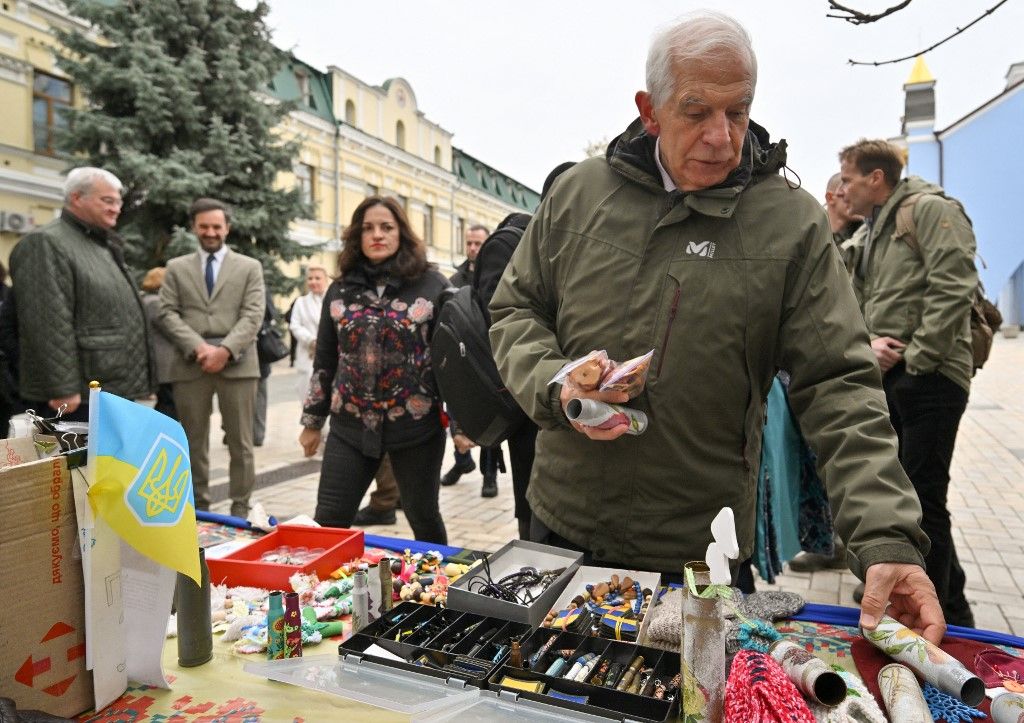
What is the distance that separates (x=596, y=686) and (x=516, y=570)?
1.99 feet

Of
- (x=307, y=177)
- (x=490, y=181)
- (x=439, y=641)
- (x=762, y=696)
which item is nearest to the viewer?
(x=762, y=696)

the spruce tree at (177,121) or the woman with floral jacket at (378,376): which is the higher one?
the spruce tree at (177,121)

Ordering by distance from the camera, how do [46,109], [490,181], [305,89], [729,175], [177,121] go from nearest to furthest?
[729,175] → [177,121] → [46,109] → [305,89] → [490,181]

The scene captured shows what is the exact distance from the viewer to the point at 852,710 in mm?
1107

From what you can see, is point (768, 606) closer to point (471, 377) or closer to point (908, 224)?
point (471, 377)

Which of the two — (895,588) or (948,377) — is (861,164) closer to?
(948,377)

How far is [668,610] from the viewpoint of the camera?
137cm

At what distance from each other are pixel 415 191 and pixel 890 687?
28514mm

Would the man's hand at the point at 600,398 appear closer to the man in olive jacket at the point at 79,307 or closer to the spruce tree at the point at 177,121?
the man in olive jacket at the point at 79,307

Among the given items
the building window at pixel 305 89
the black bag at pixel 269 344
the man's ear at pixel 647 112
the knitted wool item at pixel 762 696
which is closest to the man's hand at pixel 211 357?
the black bag at pixel 269 344

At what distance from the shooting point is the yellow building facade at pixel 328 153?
13.5m

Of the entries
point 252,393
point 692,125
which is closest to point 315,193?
point 252,393

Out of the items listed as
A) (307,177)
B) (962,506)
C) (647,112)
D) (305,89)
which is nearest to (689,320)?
(647,112)

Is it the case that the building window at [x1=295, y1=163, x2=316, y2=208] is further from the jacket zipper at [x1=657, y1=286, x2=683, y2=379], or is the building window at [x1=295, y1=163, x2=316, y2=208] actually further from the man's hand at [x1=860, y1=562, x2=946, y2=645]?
the man's hand at [x1=860, y1=562, x2=946, y2=645]
